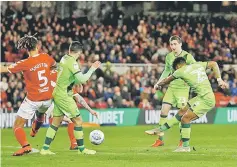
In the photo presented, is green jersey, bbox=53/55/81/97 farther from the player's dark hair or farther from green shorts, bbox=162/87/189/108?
green shorts, bbox=162/87/189/108

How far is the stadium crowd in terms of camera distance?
30500 mm

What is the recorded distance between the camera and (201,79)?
16.2m

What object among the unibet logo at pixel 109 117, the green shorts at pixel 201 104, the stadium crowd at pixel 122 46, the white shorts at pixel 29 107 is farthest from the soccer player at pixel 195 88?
the unibet logo at pixel 109 117

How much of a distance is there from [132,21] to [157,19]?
201 cm

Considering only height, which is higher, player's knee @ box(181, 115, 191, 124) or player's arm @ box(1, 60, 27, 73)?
player's arm @ box(1, 60, 27, 73)

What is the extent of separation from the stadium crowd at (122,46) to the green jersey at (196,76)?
42.1ft

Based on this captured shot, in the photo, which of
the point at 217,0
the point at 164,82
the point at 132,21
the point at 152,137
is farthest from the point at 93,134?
the point at 217,0

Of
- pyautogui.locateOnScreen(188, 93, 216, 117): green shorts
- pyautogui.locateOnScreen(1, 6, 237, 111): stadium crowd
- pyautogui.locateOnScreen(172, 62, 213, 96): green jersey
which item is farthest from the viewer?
pyautogui.locateOnScreen(1, 6, 237, 111): stadium crowd

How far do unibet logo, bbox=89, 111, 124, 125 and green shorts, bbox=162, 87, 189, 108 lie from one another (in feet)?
37.0

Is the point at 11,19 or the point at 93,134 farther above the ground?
the point at 11,19

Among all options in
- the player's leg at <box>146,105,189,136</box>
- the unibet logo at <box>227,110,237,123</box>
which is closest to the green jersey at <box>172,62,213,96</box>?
the player's leg at <box>146,105,189,136</box>

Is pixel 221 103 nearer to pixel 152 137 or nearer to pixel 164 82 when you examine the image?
pixel 152 137

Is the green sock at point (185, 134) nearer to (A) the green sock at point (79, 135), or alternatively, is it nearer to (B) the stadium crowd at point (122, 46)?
(A) the green sock at point (79, 135)

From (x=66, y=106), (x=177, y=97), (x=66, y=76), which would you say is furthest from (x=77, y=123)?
(x=177, y=97)
